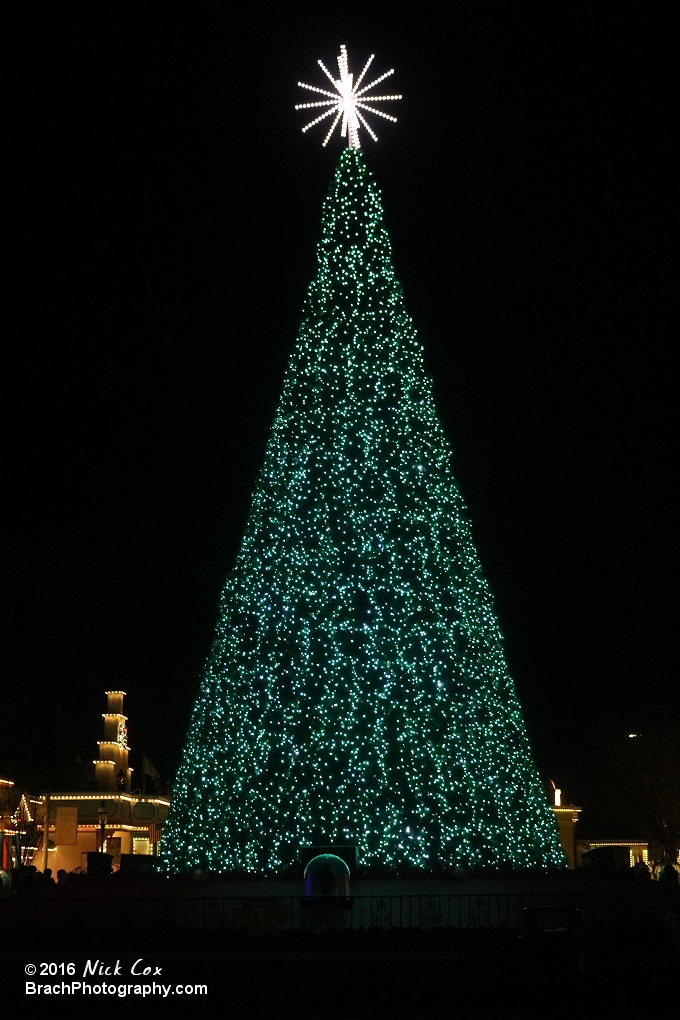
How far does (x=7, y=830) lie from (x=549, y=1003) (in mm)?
39366

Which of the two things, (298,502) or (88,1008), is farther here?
(298,502)

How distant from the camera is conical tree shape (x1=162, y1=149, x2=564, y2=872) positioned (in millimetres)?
20078

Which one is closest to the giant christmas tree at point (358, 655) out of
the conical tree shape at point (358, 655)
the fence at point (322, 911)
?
the conical tree shape at point (358, 655)

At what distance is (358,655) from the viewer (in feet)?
68.8

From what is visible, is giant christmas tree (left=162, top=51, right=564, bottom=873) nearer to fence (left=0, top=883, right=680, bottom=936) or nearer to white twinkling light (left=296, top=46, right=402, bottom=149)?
fence (left=0, top=883, right=680, bottom=936)

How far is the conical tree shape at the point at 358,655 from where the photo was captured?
20.1 meters

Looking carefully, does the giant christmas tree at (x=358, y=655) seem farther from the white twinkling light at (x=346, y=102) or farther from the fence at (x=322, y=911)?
the white twinkling light at (x=346, y=102)

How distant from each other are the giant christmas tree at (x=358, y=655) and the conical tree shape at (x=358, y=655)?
3 cm

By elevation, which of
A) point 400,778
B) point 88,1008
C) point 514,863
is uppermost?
point 400,778

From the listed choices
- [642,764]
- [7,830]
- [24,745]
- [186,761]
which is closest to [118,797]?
[7,830]

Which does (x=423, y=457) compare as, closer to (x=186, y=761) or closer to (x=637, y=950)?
(x=186, y=761)

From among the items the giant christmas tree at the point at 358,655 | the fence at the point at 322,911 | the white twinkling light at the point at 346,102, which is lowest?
the fence at the point at 322,911

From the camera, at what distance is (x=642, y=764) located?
4309 centimetres

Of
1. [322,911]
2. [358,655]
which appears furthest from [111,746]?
[322,911]
